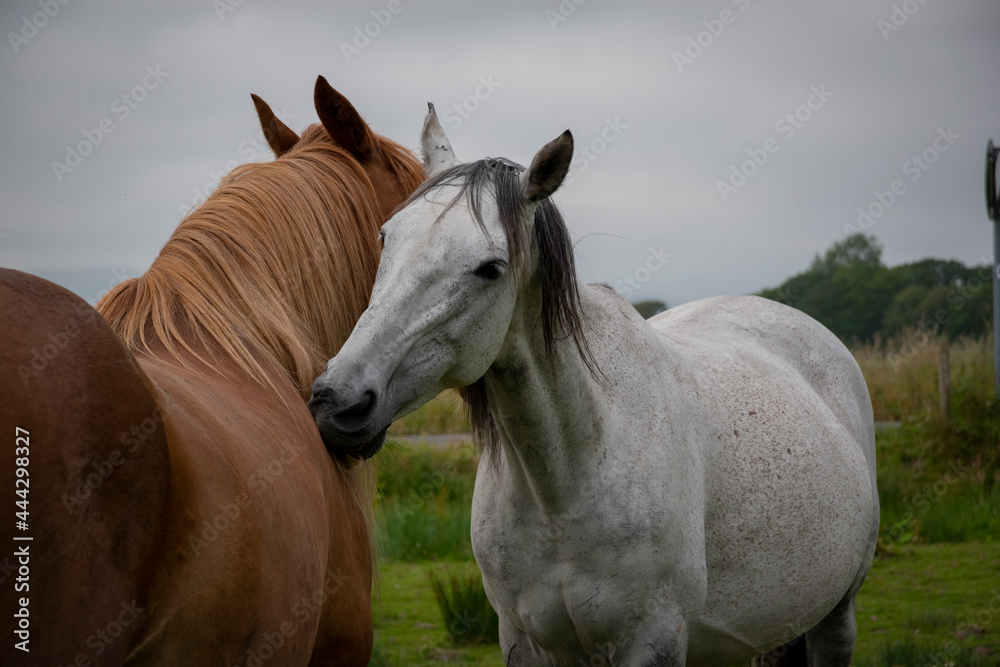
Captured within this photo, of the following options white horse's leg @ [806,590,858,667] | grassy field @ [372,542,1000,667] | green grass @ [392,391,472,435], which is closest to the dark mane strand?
white horse's leg @ [806,590,858,667]

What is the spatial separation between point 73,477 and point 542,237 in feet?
4.58

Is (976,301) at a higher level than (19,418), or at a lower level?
lower

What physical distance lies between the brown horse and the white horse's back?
4.08 feet

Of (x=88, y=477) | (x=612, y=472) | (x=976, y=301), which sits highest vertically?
(x=88, y=477)

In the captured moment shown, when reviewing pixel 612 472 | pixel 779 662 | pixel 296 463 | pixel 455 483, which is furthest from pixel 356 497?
pixel 455 483

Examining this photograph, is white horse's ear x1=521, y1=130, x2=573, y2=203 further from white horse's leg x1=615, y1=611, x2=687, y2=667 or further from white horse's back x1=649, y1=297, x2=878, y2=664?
white horse's leg x1=615, y1=611, x2=687, y2=667

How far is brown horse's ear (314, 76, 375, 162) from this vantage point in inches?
98.0

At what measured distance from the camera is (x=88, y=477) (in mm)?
1251

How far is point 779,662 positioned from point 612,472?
2362mm

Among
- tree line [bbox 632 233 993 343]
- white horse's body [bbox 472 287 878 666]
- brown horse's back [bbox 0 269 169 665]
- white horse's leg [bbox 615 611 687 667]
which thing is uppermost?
brown horse's back [bbox 0 269 169 665]

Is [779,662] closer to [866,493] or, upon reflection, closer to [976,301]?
[866,493]

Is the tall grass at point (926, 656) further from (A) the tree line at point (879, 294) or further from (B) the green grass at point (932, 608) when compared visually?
(A) the tree line at point (879, 294)

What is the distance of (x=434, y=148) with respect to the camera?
2.56m

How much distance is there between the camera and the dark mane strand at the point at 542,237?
2.13 meters
